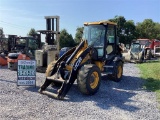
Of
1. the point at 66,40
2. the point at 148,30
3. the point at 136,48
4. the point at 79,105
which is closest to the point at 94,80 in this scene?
the point at 79,105

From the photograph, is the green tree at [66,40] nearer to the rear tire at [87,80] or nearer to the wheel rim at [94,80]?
the wheel rim at [94,80]

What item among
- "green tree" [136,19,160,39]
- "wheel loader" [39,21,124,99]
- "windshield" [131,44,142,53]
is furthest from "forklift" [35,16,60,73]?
"green tree" [136,19,160,39]

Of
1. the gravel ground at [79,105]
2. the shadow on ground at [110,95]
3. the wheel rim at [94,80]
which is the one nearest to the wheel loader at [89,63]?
the wheel rim at [94,80]

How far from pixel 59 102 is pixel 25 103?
95cm

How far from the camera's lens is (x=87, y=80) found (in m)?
7.45

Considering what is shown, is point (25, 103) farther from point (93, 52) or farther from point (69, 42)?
point (69, 42)

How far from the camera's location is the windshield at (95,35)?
31.2 ft

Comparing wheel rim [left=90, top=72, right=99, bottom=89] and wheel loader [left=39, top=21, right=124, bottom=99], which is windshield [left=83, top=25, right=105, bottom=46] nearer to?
wheel loader [left=39, top=21, right=124, bottom=99]

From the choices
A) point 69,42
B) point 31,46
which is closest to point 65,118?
point 31,46

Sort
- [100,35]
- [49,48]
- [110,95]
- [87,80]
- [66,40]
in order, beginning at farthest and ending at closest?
[66,40] → [49,48] → [100,35] → [110,95] → [87,80]

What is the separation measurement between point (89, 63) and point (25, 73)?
2314 millimetres

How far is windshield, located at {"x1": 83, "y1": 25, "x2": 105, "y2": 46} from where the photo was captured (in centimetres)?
952

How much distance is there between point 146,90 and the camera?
897cm

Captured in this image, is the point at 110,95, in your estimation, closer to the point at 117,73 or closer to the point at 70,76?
the point at 70,76
